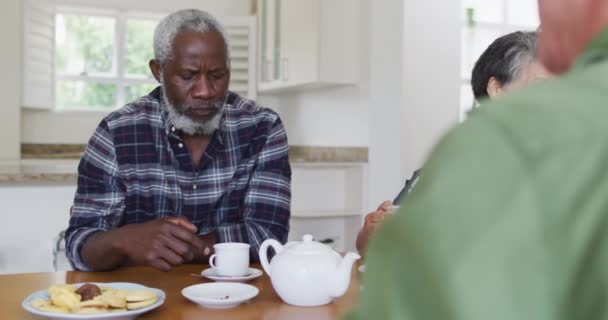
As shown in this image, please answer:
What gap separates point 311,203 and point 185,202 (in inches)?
68.9

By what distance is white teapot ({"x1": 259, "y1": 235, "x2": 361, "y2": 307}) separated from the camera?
1140 mm

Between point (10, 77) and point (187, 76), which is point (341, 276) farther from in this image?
point (10, 77)

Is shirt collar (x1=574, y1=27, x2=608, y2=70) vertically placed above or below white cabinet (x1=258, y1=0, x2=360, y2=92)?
below

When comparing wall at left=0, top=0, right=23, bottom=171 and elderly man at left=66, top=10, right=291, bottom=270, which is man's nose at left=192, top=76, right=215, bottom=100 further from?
wall at left=0, top=0, right=23, bottom=171

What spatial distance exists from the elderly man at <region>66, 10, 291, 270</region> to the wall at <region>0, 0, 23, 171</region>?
3.00 meters

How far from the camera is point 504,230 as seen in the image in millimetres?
291

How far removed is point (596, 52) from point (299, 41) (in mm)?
3449

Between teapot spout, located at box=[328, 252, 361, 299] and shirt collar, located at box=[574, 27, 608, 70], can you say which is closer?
shirt collar, located at box=[574, 27, 608, 70]

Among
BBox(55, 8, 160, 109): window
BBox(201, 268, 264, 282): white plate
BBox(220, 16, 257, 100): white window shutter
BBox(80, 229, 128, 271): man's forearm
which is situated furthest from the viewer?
BBox(55, 8, 160, 109): window

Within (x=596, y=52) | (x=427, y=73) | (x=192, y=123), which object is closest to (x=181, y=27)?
(x=192, y=123)

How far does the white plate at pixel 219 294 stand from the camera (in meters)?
1.12

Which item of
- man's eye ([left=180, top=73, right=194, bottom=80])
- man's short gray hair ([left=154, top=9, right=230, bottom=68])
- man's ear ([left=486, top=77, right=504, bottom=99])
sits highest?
man's short gray hair ([left=154, top=9, right=230, bottom=68])

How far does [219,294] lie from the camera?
47.6 inches

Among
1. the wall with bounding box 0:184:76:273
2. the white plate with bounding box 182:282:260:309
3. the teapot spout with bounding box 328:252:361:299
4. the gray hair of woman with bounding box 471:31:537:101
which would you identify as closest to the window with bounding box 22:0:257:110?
the wall with bounding box 0:184:76:273
